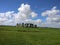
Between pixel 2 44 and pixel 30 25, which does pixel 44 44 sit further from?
pixel 30 25

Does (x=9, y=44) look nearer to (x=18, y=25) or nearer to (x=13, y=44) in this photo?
(x=13, y=44)

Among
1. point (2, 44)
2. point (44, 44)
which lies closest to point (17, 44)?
point (2, 44)

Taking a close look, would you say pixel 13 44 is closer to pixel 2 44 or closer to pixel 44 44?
pixel 2 44

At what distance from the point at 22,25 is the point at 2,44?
85485 millimetres

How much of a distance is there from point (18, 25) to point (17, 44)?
277 feet

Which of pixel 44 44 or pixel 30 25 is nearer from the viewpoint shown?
pixel 44 44

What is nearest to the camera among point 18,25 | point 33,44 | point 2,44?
point 2,44

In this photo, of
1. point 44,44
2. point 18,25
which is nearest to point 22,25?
point 18,25

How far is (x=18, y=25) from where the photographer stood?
108 m

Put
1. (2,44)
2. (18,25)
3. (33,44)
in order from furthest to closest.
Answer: (18,25)
(33,44)
(2,44)

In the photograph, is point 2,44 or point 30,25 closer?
point 2,44

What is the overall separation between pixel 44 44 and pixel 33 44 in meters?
1.82

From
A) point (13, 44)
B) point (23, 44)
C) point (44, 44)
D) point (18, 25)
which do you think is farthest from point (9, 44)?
point (18, 25)

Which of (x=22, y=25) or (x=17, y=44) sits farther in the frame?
(x=22, y=25)
